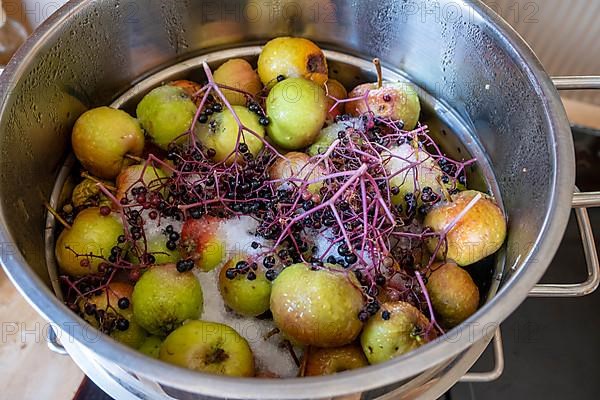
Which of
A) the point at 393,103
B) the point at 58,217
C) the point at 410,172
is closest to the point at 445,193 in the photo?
the point at 410,172

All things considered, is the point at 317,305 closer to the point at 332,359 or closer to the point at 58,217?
the point at 332,359

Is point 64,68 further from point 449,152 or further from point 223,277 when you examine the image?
point 449,152

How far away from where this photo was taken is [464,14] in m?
0.82

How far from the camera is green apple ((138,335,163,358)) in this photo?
0.71 m

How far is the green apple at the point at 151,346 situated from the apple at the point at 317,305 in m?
0.14

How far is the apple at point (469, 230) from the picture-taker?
0.74 m

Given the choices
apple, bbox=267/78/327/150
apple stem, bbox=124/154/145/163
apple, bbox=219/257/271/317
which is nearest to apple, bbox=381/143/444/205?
apple, bbox=267/78/327/150


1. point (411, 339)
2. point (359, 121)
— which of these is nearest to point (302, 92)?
point (359, 121)

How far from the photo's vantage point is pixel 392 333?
2.17 feet

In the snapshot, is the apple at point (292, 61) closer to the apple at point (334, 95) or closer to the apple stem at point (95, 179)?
the apple at point (334, 95)

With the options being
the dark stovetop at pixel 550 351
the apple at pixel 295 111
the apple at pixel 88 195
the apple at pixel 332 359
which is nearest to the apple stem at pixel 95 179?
the apple at pixel 88 195

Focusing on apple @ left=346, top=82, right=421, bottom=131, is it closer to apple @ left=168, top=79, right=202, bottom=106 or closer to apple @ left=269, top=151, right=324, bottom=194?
apple @ left=269, top=151, right=324, bottom=194

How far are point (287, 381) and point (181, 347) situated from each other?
0.18 meters

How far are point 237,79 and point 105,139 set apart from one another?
0.68ft
